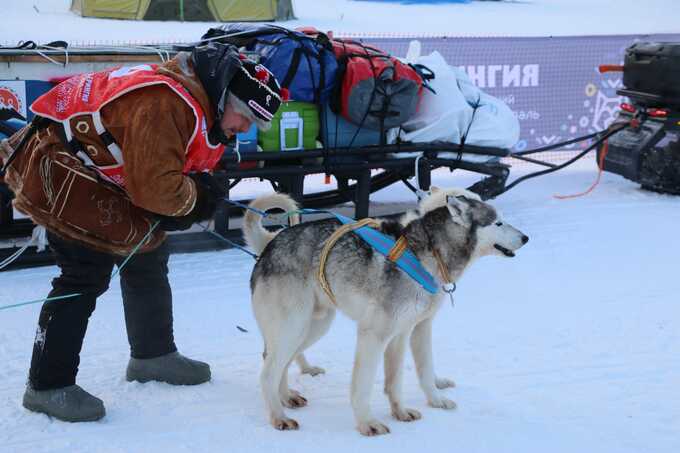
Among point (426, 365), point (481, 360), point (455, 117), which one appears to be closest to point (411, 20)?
point (455, 117)

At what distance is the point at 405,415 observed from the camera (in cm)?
368

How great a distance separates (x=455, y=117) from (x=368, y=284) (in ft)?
11.5

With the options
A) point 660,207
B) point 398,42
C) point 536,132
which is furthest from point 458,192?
point 536,132

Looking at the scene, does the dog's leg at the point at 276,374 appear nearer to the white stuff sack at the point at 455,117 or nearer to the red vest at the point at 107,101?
the red vest at the point at 107,101

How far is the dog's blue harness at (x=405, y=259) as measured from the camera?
353 cm

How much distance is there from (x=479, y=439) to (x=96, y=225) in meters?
1.78

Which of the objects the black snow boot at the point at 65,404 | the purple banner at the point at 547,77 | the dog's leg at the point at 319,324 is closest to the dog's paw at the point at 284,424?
the dog's leg at the point at 319,324

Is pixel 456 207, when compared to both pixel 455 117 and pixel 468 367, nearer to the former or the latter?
pixel 468 367

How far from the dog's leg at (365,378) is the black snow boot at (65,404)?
1.08 m

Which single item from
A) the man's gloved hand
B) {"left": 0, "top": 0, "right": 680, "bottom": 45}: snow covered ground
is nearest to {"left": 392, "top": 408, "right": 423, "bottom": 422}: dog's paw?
the man's gloved hand

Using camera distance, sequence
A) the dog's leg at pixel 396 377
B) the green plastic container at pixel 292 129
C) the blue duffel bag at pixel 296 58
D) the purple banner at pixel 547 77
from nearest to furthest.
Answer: the dog's leg at pixel 396 377 → the blue duffel bag at pixel 296 58 → the green plastic container at pixel 292 129 → the purple banner at pixel 547 77

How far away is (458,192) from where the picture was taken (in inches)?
145

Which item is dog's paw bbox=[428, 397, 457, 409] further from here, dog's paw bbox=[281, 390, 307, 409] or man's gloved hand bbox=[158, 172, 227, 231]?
man's gloved hand bbox=[158, 172, 227, 231]

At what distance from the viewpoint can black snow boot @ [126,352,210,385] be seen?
157 inches
